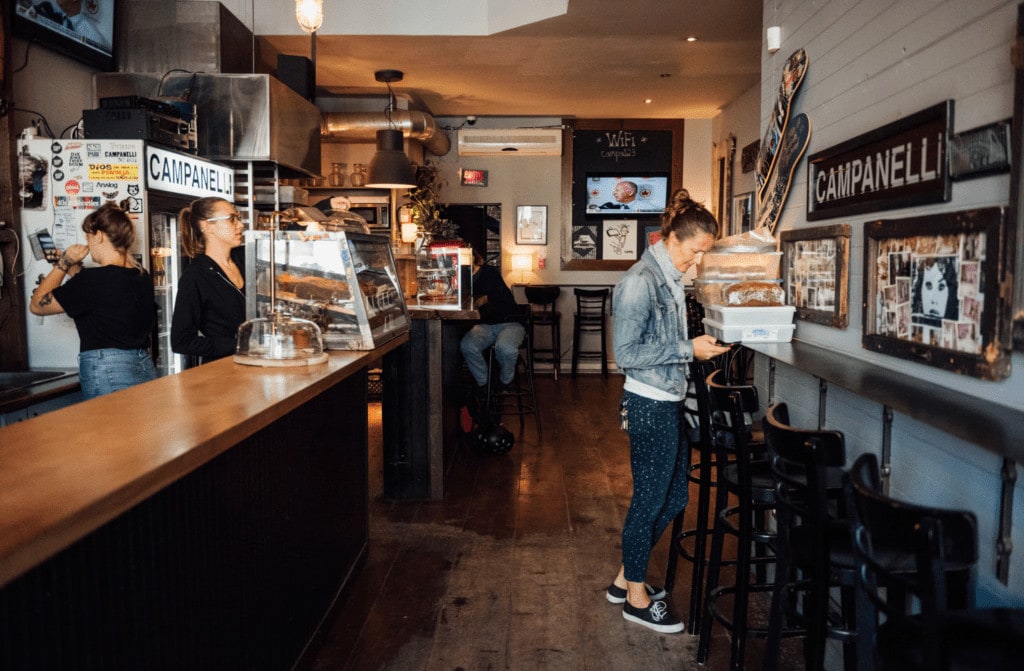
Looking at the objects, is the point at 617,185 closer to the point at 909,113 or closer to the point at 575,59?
the point at 575,59

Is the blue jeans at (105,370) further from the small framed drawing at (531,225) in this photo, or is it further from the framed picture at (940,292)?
the small framed drawing at (531,225)

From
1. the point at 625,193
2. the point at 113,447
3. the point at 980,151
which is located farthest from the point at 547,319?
the point at 113,447

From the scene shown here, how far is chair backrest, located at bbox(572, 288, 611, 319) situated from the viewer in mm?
9859

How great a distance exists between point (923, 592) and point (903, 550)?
419mm

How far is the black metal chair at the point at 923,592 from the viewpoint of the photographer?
4.29 ft

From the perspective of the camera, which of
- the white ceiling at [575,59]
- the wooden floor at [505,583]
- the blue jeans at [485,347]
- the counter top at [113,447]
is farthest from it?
the blue jeans at [485,347]

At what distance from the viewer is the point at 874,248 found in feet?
8.59

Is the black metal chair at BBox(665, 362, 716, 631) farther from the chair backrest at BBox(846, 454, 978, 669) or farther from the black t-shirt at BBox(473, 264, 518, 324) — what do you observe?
the black t-shirt at BBox(473, 264, 518, 324)

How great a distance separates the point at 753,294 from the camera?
2984 millimetres

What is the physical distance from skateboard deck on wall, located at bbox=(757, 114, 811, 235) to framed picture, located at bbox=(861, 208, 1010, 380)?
2.75ft

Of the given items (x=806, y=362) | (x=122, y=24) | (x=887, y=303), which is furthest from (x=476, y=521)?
(x=122, y=24)

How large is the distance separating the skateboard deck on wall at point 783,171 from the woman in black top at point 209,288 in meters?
2.49

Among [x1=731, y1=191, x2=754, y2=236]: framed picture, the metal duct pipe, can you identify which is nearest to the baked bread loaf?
[x1=731, y1=191, x2=754, y2=236]: framed picture

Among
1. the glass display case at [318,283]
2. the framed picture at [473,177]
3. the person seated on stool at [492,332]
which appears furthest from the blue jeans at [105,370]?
the framed picture at [473,177]
